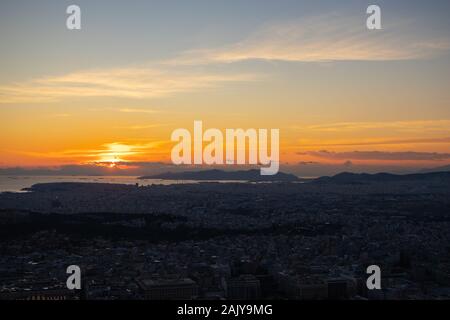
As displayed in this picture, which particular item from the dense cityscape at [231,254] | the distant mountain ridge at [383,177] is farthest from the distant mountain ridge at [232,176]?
the dense cityscape at [231,254]

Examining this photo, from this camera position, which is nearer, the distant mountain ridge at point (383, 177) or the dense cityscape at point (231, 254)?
the dense cityscape at point (231, 254)

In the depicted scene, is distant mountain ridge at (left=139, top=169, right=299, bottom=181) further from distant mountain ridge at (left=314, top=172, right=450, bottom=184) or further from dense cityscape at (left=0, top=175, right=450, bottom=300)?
dense cityscape at (left=0, top=175, right=450, bottom=300)

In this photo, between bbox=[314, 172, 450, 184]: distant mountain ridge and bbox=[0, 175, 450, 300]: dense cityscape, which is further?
bbox=[314, 172, 450, 184]: distant mountain ridge

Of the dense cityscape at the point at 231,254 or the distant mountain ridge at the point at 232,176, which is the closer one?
the dense cityscape at the point at 231,254

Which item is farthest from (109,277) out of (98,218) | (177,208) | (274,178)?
(274,178)

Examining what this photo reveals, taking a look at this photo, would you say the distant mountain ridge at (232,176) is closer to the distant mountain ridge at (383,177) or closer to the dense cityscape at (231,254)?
the distant mountain ridge at (383,177)

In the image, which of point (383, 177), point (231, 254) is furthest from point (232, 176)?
point (231, 254)

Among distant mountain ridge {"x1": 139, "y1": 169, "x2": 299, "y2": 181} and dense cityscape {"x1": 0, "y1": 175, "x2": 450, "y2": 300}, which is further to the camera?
distant mountain ridge {"x1": 139, "y1": 169, "x2": 299, "y2": 181}

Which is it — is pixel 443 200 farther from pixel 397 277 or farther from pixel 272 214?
pixel 397 277

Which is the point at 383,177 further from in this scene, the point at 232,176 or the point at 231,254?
the point at 231,254

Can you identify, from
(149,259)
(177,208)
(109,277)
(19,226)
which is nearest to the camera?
(109,277)

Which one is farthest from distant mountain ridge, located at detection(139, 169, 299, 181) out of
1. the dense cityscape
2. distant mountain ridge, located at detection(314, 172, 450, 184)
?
the dense cityscape
